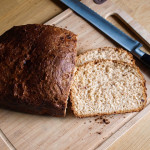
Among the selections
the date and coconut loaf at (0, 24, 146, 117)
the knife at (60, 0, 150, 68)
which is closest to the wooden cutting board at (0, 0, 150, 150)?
the date and coconut loaf at (0, 24, 146, 117)

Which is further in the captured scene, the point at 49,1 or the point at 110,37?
the point at 49,1

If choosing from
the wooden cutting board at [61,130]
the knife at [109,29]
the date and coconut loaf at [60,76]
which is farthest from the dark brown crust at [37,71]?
the knife at [109,29]

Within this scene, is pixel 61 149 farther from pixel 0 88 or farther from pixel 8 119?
pixel 0 88

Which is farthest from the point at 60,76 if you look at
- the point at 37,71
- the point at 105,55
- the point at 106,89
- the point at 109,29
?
the point at 109,29

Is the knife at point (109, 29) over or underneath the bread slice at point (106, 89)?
over

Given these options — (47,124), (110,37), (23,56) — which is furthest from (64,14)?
(47,124)

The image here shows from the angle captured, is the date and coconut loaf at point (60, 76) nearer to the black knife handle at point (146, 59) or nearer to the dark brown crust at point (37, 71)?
the dark brown crust at point (37, 71)
